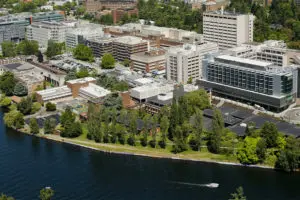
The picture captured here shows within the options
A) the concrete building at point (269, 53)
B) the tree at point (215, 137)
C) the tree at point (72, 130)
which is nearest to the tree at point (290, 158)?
the tree at point (215, 137)

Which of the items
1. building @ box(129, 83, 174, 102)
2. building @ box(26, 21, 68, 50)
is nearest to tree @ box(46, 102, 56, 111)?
building @ box(129, 83, 174, 102)

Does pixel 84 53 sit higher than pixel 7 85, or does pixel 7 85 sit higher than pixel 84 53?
pixel 84 53

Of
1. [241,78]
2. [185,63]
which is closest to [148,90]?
[185,63]

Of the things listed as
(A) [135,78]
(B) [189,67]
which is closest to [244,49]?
(B) [189,67]

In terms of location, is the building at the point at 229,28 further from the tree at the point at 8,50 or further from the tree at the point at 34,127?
the tree at the point at 34,127

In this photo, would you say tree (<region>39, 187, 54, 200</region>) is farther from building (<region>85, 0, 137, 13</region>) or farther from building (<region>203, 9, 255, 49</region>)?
building (<region>85, 0, 137, 13</region>)

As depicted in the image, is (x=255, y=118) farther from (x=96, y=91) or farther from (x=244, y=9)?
(x=244, y=9)

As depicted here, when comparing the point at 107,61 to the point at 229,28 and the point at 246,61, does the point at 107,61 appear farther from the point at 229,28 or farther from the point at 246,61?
the point at 246,61

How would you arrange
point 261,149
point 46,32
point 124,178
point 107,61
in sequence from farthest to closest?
point 46,32
point 107,61
point 261,149
point 124,178
